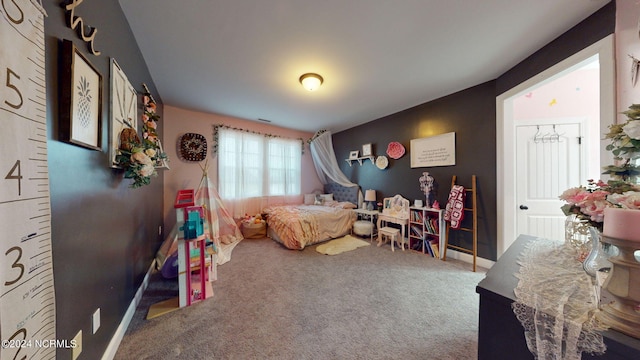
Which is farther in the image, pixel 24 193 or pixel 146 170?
pixel 146 170

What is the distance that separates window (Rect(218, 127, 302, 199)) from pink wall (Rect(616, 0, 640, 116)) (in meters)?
4.37

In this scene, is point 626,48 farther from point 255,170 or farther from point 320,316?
point 255,170

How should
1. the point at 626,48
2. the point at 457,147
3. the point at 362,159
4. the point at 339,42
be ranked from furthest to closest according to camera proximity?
the point at 362,159
the point at 457,147
the point at 339,42
the point at 626,48

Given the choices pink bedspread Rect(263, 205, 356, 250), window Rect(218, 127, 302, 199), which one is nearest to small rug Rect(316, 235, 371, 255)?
pink bedspread Rect(263, 205, 356, 250)

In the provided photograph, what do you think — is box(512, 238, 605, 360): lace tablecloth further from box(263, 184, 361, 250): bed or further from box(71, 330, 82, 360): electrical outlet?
box(263, 184, 361, 250): bed

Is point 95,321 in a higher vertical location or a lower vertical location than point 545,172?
lower

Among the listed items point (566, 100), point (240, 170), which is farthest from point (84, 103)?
point (566, 100)

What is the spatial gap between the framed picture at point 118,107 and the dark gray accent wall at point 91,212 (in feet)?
0.12

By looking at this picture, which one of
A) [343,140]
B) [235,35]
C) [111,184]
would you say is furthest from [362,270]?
[343,140]

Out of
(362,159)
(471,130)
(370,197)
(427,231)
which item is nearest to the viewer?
(471,130)

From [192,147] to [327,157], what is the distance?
283 centimetres

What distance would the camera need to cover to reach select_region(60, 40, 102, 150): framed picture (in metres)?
0.83

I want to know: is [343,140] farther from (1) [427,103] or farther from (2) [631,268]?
(2) [631,268]

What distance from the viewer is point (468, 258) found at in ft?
8.89
